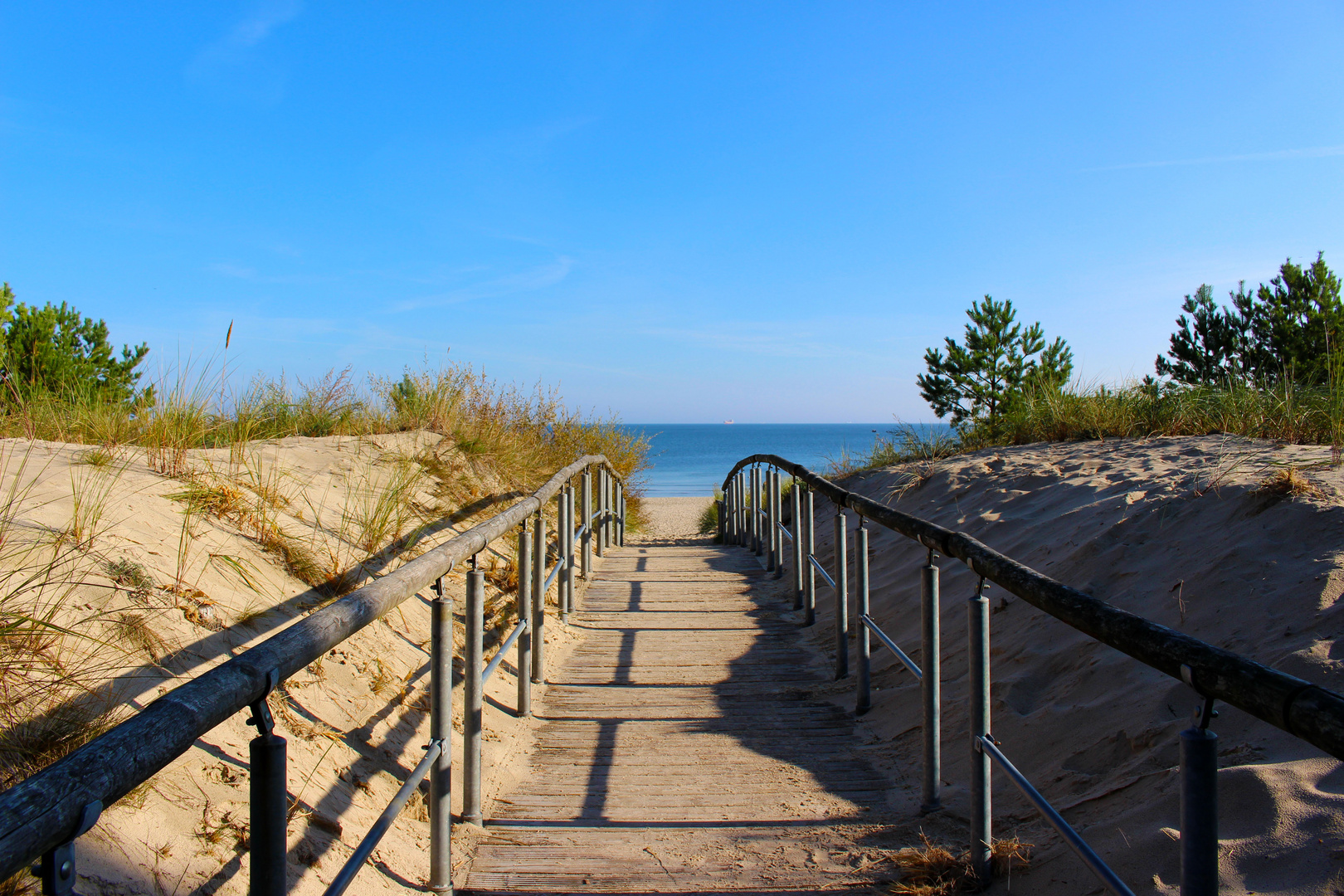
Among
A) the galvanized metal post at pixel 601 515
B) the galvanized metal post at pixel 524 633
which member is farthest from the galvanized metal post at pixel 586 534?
the galvanized metal post at pixel 524 633

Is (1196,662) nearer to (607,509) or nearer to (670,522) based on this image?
(607,509)

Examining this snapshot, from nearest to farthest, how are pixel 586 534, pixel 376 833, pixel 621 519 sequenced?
1. pixel 376 833
2. pixel 586 534
3. pixel 621 519

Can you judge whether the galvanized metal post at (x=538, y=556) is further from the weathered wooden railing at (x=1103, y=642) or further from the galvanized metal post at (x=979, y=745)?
the galvanized metal post at (x=979, y=745)

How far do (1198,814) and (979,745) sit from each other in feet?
3.24

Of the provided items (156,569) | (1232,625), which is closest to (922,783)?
(1232,625)

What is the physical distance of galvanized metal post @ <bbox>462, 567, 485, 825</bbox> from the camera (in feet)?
8.54

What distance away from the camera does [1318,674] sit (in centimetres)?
237

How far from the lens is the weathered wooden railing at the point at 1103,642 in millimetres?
1099

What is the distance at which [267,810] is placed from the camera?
4.00 ft

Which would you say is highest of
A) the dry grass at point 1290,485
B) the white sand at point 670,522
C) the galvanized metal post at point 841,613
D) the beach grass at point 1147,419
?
the beach grass at point 1147,419

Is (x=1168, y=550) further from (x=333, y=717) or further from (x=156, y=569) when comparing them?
(x=156, y=569)

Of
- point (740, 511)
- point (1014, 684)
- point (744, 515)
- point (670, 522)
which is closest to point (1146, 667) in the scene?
point (1014, 684)

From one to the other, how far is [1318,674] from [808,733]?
193 centimetres

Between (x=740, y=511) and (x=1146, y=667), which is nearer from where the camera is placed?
(x=1146, y=667)
